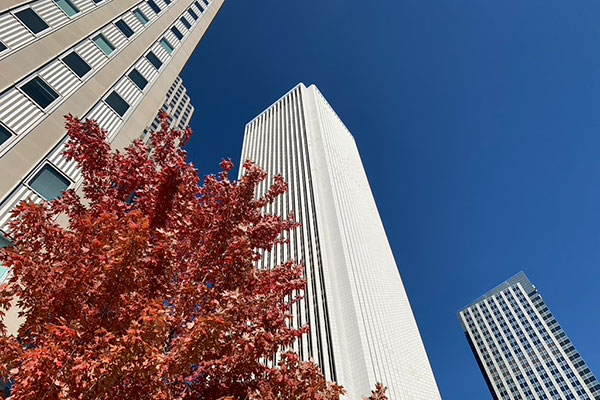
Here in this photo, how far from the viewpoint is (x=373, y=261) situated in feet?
171

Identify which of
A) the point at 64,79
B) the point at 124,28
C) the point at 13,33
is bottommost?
the point at 13,33

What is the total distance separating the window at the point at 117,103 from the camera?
52.0ft

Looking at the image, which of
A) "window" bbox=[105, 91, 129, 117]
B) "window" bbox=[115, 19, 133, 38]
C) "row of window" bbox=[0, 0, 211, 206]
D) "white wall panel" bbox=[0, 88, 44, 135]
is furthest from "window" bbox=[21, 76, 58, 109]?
"window" bbox=[115, 19, 133, 38]

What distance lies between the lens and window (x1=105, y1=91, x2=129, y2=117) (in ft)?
52.0

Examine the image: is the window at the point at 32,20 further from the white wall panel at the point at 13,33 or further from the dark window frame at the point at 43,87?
the dark window frame at the point at 43,87

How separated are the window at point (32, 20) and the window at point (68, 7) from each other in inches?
75.8

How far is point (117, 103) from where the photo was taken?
637 inches

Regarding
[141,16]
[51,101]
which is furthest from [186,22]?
[51,101]

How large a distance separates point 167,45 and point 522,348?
487 ft

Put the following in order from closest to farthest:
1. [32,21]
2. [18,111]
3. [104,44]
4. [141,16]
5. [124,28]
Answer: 1. [18,111]
2. [32,21]
3. [104,44]
4. [124,28]
5. [141,16]

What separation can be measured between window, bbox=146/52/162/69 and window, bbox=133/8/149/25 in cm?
252

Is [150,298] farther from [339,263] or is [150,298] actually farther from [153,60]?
[339,263]

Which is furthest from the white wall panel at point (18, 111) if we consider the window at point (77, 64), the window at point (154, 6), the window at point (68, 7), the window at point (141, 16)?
the window at point (154, 6)

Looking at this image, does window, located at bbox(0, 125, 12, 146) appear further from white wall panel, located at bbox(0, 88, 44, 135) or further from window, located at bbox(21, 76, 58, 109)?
window, located at bbox(21, 76, 58, 109)
